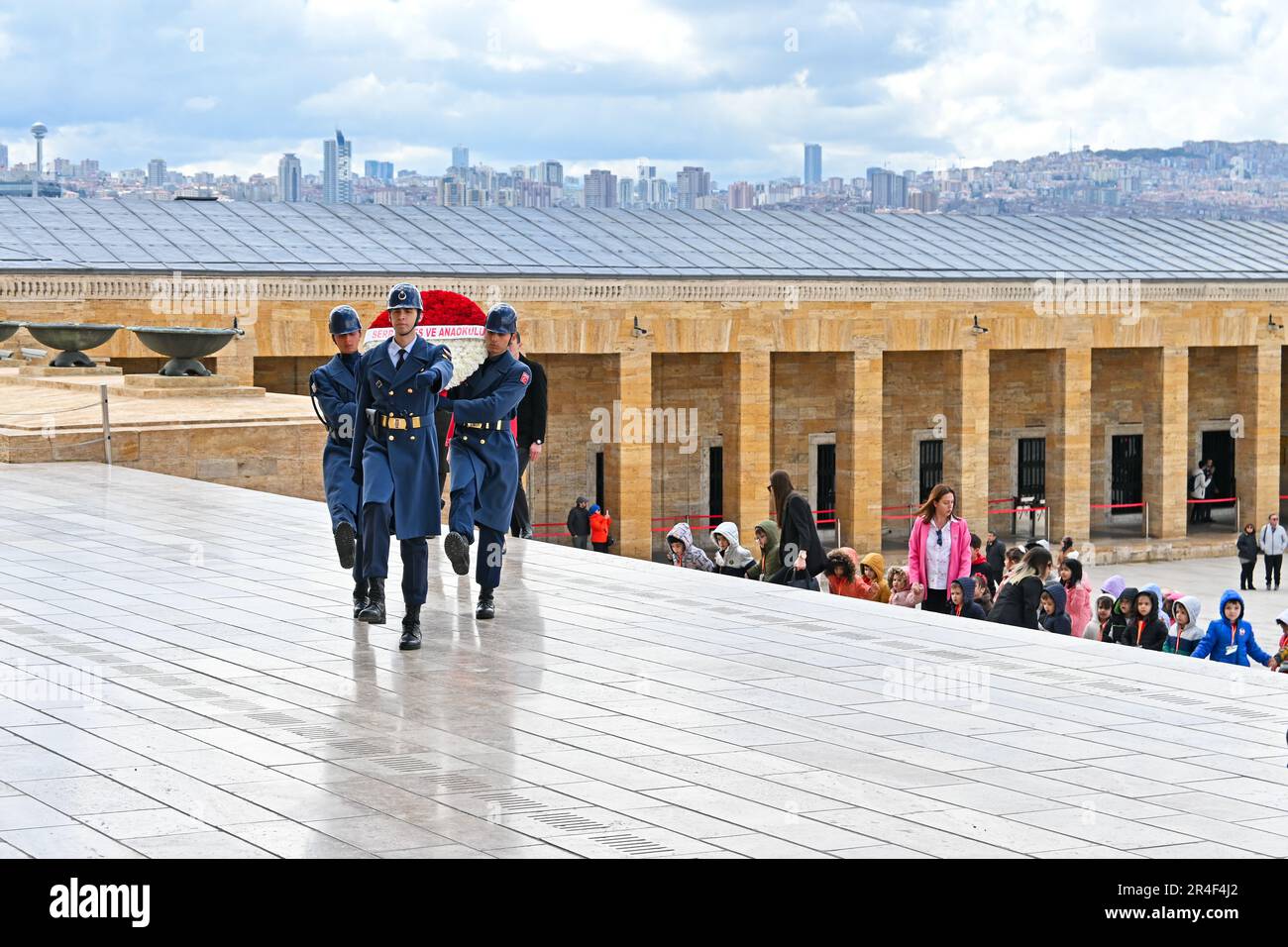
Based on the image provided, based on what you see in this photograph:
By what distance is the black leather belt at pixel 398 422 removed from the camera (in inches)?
349

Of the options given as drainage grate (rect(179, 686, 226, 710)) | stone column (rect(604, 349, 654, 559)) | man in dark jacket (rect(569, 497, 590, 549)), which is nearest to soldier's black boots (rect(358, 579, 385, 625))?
drainage grate (rect(179, 686, 226, 710))

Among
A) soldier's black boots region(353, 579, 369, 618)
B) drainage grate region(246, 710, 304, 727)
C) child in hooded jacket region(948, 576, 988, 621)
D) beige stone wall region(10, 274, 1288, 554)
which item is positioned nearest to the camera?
drainage grate region(246, 710, 304, 727)

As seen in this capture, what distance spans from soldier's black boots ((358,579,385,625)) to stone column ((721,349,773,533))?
23599mm

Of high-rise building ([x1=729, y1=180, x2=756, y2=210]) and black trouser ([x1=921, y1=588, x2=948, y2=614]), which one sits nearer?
black trouser ([x1=921, y1=588, x2=948, y2=614])

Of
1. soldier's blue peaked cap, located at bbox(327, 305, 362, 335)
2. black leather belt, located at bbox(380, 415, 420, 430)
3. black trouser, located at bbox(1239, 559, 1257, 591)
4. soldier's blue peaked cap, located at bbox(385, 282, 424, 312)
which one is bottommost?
black trouser, located at bbox(1239, 559, 1257, 591)

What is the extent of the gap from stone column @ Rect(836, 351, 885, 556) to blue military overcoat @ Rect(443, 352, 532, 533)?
80.4ft

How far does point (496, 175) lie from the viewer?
99.9 metres

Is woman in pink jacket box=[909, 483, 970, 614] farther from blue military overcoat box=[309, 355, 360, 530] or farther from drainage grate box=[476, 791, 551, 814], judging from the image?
drainage grate box=[476, 791, 551, 814]

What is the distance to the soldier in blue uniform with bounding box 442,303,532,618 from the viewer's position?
948cm

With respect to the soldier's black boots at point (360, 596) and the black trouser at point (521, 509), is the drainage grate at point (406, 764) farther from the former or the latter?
the black trouser at point (521, 509)

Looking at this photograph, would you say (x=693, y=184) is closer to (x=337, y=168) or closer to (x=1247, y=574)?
(x=337, y=168)

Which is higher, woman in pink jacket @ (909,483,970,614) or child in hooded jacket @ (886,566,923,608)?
woman in pink jacket @ (909,483,970,614)

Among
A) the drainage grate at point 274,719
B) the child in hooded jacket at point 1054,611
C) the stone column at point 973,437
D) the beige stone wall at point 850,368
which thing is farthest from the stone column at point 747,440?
the drainage grate at point 274,719

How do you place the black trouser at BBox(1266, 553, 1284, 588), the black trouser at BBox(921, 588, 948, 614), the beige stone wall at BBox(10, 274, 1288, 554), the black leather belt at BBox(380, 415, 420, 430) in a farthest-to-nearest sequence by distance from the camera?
the beige stone wall at BBox(10, 274, 1288, 554), the black trouser at BBox(1266, 553, 1284, 588), the black trouser at BBox(921, 588, 948, 614), the black leather belt at BBox(380, 415, 420, 430)
